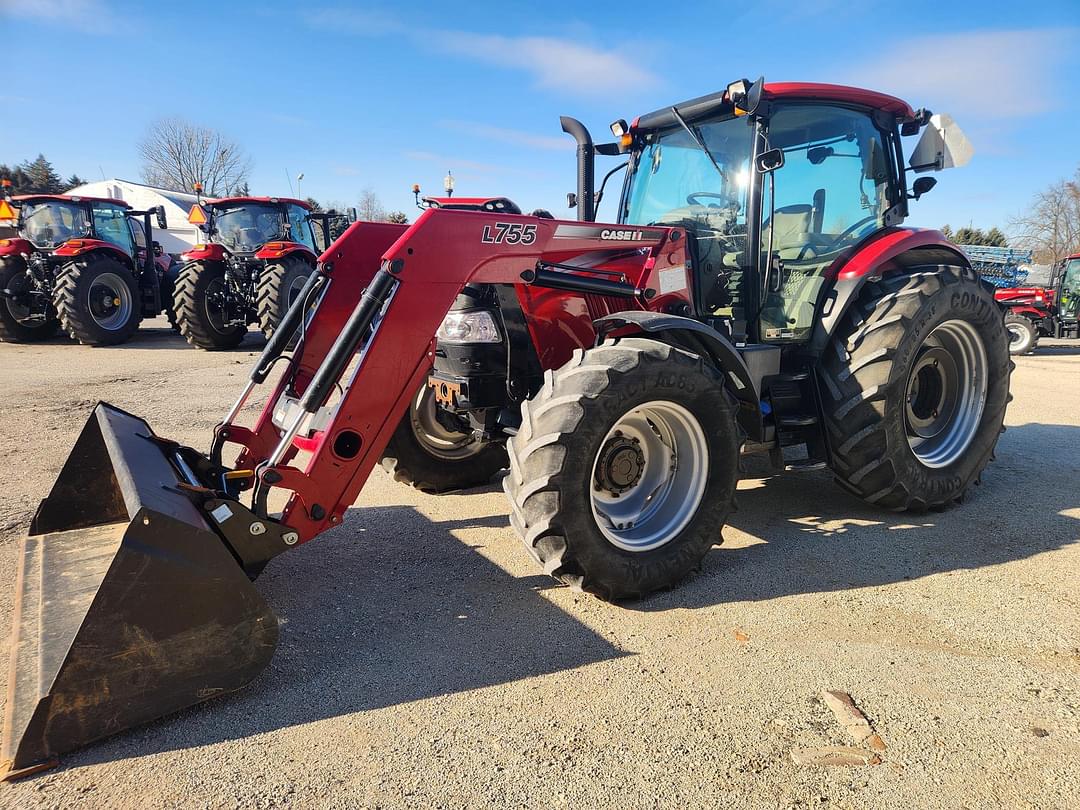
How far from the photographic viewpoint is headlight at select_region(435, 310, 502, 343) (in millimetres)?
3547

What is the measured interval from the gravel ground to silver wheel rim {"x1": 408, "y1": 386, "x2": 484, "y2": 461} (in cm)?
34

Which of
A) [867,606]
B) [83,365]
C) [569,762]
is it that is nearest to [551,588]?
[569,762]

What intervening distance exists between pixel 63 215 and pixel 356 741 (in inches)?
558

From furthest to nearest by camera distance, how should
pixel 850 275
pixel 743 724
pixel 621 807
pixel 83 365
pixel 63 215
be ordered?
pixel 63 215, pixel 83 365, pixel 850 275, pixel 743 724, pixel 621 807

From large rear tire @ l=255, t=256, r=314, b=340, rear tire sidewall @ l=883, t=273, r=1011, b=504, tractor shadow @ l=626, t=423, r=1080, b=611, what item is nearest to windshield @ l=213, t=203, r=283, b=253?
large rear tire @ l=255, t=256, r=314, b=340

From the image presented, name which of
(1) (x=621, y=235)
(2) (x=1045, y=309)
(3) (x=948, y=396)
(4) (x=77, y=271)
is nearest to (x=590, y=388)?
(1) (x=621, y=235)

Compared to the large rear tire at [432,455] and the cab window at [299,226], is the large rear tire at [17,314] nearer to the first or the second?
the cab window at [299,226]

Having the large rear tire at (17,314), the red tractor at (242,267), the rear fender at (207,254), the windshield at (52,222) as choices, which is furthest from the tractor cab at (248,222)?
the large rear tire at (17,314)

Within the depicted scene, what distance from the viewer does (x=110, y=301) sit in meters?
12.3

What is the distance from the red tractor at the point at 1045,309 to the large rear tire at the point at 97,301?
17.0 metres

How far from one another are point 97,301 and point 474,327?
11.5 m

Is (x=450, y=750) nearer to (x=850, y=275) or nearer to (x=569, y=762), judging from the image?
(x=569, y=762)

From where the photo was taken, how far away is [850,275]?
4.01 metres

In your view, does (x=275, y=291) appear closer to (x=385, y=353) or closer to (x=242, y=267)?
(x=242, y=267)
